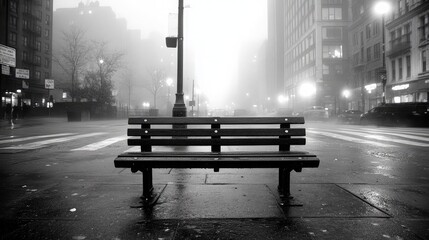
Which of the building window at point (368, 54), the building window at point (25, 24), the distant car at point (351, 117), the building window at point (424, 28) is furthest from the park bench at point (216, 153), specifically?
the building window at point (25, 24)

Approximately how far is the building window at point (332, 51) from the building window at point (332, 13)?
605cm

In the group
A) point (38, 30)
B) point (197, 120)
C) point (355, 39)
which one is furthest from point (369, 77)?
point (38, 30)

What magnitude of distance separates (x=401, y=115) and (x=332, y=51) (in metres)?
41.8

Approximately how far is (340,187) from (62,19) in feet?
459

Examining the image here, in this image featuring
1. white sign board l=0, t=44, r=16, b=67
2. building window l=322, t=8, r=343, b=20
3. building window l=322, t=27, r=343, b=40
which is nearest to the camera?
white sign board l=0, t=44, r=16, b=67

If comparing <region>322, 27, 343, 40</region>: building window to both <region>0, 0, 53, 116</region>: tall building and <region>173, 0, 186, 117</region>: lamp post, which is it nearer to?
<region>0, 0, 53, 116</region>: tall building

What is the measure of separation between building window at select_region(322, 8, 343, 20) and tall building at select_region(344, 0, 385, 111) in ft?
23.0

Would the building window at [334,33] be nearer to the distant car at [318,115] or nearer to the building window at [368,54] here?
the building window at [368,54]

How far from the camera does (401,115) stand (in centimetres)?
2278

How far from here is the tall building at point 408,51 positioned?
3328cm

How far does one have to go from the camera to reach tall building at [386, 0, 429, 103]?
3328 centimetres

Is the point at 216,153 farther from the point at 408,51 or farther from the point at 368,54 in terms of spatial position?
the point at 368,54

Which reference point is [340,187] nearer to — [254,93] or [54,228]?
[54,228]

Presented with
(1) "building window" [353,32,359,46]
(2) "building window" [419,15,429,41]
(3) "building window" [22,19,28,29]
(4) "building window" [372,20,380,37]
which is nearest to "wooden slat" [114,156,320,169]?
(2) "building window" [419,15,429,41]
